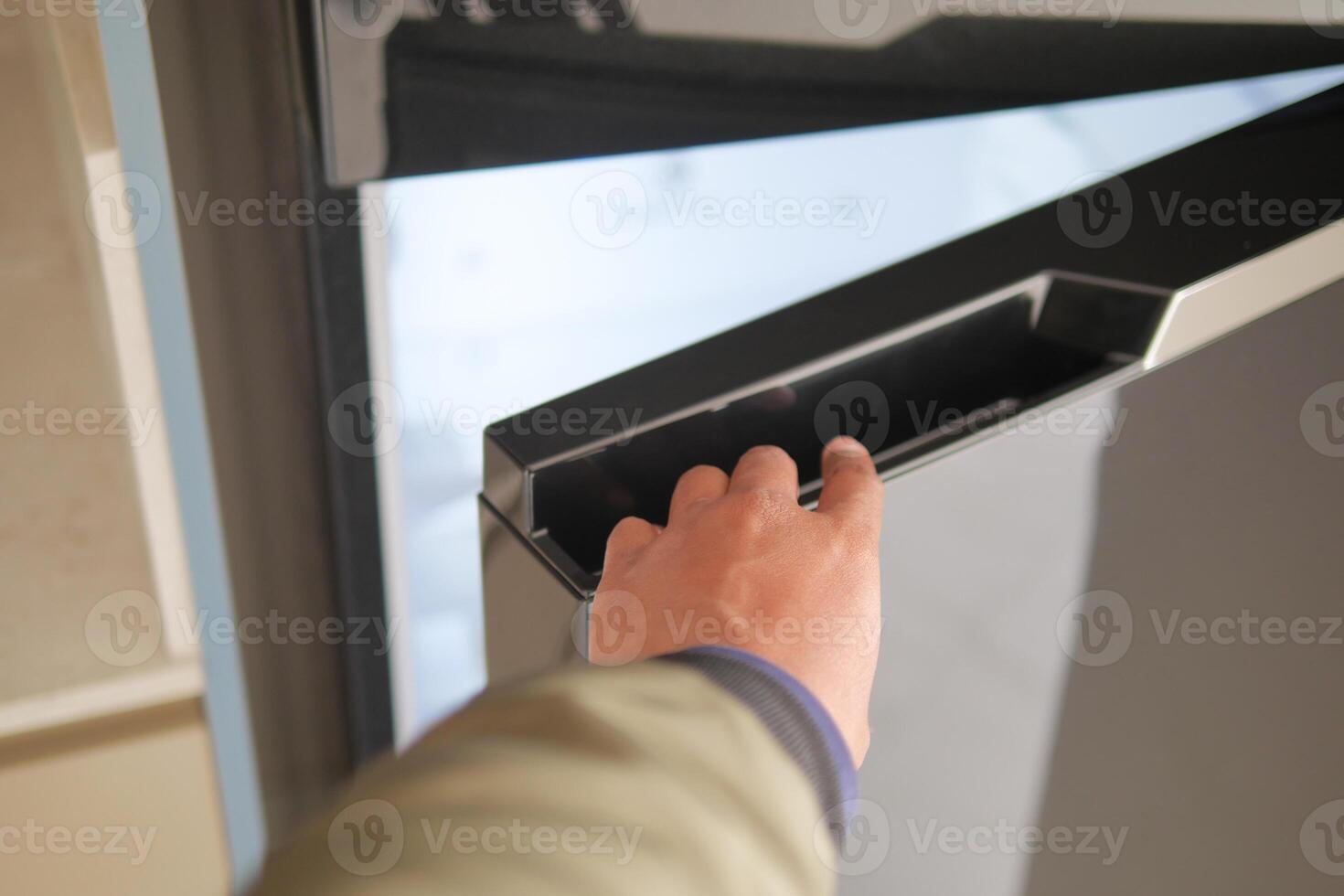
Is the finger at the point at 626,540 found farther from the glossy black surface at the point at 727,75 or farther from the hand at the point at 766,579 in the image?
the glossy black surface at the point at 727,75

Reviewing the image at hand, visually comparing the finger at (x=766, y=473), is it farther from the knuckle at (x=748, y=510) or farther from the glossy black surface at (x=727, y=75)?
the glossy black surface at (x=727, y=75)

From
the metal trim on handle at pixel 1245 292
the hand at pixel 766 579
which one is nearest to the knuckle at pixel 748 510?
the hand at pixel 766 579

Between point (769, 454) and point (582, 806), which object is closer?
point (582, 806)

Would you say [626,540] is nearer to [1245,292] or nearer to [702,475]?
[702,475]

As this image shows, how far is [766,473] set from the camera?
0.27 meters

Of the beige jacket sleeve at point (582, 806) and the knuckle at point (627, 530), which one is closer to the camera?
the beige jacket sleeve at point (582, 806)

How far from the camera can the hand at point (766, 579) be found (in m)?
0.25

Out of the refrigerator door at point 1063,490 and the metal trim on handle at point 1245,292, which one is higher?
the metal trim on handle at point 1245,292

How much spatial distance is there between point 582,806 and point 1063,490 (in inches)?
7.0

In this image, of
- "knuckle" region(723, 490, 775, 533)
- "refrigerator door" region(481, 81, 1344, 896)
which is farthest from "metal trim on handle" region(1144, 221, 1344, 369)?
"knuckle" region(723, 490, 775, 533)

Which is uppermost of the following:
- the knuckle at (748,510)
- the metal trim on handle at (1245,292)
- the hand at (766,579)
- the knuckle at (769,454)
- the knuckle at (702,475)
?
the metal trim on handle at (1245,292)

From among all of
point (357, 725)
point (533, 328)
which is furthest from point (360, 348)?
point (357, 725)

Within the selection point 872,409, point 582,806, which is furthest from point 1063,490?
point 582,806

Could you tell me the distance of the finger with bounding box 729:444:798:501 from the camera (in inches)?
10.4
